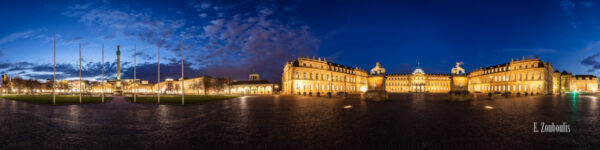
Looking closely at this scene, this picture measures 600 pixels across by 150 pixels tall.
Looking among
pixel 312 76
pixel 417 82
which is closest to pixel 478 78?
pixel 417 82

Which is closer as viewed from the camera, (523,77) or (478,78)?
(523,77)

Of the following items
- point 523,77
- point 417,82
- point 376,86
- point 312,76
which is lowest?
point 417,82

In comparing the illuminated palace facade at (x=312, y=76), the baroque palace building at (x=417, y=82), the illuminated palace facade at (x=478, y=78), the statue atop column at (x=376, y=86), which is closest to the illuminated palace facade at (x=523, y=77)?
the illuminated palace facade at (x=478, y=78)

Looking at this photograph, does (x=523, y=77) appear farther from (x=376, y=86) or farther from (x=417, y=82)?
(x=376, y=86)

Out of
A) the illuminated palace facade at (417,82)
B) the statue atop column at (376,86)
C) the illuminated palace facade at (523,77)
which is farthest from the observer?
the illuminated palace facade at (417,82)

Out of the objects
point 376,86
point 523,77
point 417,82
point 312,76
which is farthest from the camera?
point 417,82

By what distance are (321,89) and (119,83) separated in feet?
206

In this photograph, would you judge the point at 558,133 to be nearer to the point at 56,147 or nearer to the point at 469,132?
the point at 469,132

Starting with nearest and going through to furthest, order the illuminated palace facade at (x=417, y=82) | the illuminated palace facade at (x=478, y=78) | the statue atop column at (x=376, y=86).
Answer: the statue atop column at (x=376, y=86)
the illuminated palace facade at (x=478, y=78)
the illuminated palace facade at (x=417, y=82)

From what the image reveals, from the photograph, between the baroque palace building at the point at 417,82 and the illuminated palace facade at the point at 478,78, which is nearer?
the illuminated palace facade at the point at 478,78

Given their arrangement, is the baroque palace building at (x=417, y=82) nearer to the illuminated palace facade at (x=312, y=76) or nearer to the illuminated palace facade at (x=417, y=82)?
the illuminated palace facade at (x=417, y=82)

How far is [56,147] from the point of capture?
287 inches

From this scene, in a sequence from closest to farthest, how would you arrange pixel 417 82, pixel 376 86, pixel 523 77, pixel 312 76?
pixel 376 86 → pixel 312 76 → pixel 523 77 → pixel 417 82

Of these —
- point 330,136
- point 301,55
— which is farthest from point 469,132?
point 301,55
